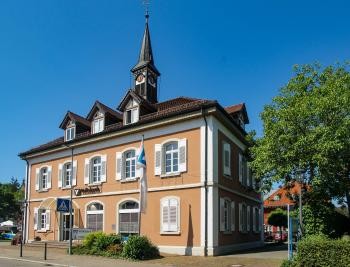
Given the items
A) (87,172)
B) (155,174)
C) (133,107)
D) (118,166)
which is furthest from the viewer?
(87,172)

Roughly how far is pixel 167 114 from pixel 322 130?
903 centimetres

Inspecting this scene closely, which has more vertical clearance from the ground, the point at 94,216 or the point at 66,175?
the point at 66,175

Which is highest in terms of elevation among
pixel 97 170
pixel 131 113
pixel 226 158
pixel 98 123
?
pixel 131 113

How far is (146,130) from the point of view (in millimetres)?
26766

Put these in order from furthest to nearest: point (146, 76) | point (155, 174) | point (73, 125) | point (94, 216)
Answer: point (146, 76) < point (73, 125) < point (94, 216) < point (155, 174)

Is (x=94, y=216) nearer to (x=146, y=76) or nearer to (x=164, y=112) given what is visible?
(x=164, y=112)

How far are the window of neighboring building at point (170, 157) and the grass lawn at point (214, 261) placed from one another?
17.2ft

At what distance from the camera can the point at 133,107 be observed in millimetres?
28156

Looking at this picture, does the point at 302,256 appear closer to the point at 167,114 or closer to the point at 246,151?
the point at 167,114

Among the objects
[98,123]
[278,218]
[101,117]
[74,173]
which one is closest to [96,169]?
[74,173]

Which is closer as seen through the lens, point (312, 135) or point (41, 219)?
point (312, 135)

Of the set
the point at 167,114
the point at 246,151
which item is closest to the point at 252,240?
the point at 246,151

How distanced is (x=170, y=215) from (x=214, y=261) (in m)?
5.12

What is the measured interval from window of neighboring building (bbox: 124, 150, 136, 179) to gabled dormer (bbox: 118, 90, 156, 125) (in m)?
1.97
